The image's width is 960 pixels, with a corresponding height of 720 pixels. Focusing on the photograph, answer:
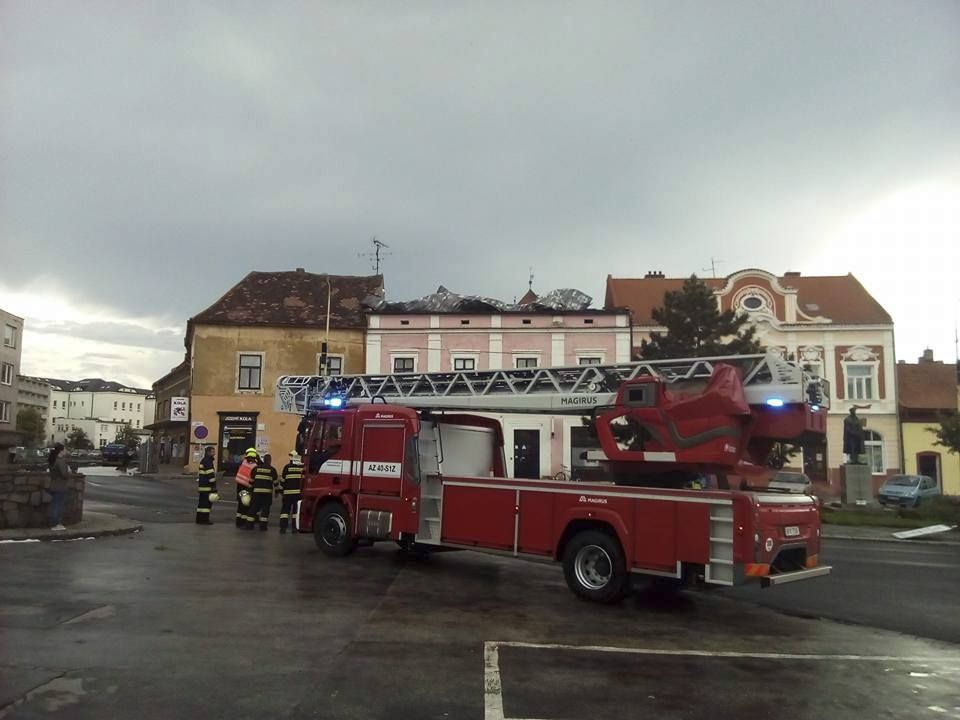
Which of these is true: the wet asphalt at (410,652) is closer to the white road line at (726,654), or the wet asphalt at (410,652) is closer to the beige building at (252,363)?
the white road line at (726,654)

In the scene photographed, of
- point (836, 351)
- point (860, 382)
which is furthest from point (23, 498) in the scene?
point (860, 382)

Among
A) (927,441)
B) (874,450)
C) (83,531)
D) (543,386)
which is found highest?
(543,386)

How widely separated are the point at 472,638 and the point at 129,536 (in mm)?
9179

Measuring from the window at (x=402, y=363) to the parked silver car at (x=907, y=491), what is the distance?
21.3 meters

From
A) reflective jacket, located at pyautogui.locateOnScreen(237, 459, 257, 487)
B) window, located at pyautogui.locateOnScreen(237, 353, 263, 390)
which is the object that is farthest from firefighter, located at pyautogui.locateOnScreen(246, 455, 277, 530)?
window, located at pyautogui.locateOnScreen(237, 353, 263, 390)

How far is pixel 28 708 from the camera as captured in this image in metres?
4.97

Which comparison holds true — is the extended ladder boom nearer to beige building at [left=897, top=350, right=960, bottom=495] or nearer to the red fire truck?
the red fire truck

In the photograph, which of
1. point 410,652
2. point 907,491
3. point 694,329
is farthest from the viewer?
point 907,491

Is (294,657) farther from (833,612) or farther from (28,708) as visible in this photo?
(833,612)

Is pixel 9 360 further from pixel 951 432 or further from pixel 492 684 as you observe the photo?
pixel 951 432

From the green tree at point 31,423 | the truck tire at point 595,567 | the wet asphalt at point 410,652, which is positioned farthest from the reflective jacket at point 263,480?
the green tree at point 31,423

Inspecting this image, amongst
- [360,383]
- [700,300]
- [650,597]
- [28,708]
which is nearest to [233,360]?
[700,300]

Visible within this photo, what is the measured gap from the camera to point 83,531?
524 inches

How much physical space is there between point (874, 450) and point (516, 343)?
60.8 ft
